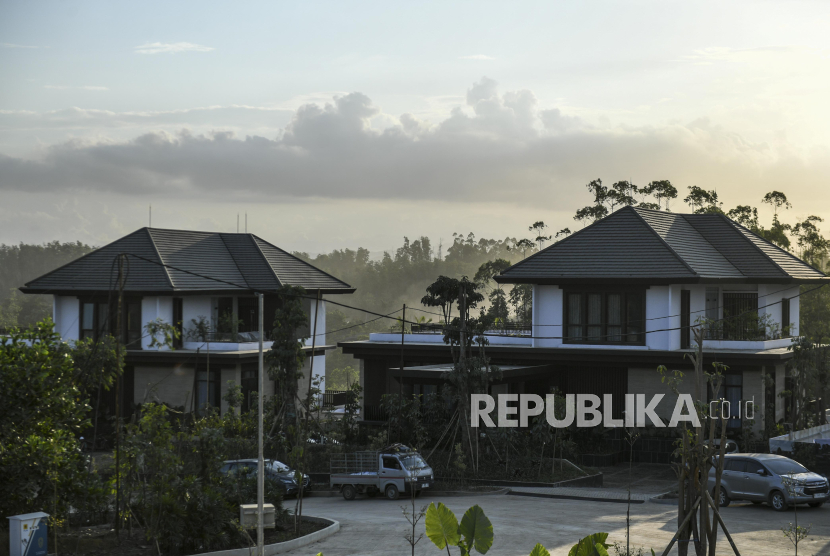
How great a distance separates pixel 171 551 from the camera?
19234mm

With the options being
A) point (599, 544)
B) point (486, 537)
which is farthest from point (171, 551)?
point (599, 544)

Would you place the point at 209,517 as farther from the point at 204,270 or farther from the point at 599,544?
the point at 204,270

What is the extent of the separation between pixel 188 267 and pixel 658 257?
22.5 meters

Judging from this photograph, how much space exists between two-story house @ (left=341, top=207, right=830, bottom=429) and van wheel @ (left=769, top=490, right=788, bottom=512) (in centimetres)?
A: 904

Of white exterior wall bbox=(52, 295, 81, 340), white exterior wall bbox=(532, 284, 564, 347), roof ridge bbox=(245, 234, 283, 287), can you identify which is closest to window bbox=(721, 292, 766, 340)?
white exterior wall bbox=(532, 284, 564, 347)

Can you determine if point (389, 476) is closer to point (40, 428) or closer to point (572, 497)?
point (572, 497)

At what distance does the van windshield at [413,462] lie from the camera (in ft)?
90.7

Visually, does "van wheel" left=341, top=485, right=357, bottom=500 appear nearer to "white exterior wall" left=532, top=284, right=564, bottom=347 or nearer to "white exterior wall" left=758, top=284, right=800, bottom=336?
"white exterior wall" left=532, top=284, right=564, bottom=347

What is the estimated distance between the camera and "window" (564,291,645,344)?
3638 cm

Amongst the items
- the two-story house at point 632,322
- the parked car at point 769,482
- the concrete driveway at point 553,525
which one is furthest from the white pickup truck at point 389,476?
the parked car at point 769,482

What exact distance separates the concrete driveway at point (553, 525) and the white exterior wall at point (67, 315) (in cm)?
1939

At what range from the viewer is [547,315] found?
38.0 meters

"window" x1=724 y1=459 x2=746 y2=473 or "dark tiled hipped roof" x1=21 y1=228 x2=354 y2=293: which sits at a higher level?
"dark tiled hipped roof" x1=21 y1=228 x2=354 y2=293

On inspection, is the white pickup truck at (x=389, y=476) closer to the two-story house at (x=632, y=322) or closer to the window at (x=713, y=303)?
the two-story house at (x=632, y=322)
